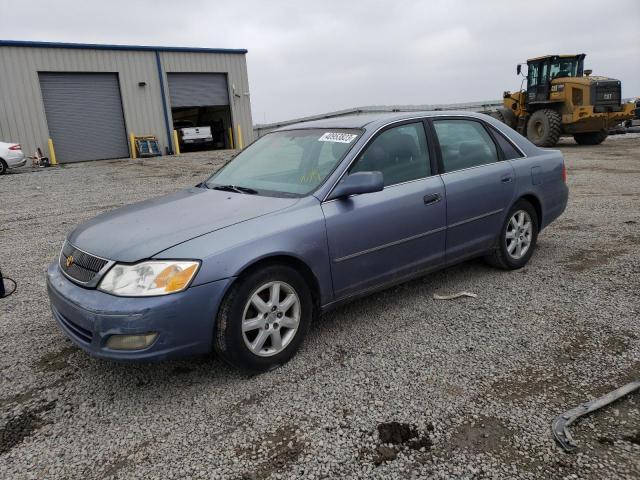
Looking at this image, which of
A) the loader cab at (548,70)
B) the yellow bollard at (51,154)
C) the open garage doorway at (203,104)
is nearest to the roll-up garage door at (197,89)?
the open garage doorway at (203,104)

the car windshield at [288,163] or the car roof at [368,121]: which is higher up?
the car roof at [368,121]

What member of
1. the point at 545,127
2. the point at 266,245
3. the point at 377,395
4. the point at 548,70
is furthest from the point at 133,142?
the point at 377,395

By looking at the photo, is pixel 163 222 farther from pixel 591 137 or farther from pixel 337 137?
pixel 591 137

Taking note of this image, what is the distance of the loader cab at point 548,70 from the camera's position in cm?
1641

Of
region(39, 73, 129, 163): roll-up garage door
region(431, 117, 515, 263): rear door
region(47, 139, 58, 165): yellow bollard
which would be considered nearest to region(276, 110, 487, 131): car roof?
region(431, 117, 515, 263): rear door

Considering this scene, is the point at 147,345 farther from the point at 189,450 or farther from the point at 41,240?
the point at 41,240

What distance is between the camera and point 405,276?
3.64m

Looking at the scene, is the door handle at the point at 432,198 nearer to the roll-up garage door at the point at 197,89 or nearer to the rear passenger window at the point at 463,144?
the rear passenger window at the point at 463,144

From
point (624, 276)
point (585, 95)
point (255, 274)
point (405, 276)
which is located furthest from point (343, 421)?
point (585, 95)

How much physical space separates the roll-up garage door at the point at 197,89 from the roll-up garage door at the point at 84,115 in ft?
8.71

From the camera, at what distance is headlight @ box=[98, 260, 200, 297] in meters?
2.52

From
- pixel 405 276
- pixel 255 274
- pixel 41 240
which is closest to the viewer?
pixel 255 274

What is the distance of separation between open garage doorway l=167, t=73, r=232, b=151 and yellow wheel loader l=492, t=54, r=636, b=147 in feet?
45.9

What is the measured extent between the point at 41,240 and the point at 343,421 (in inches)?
225
